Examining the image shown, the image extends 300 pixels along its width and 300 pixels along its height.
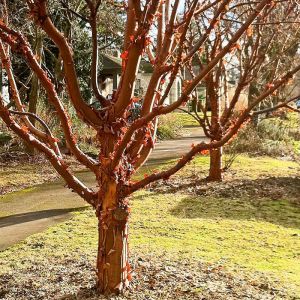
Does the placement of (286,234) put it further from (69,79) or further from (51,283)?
(69,79)

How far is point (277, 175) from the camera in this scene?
32.3 feet

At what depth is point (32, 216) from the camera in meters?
6.98

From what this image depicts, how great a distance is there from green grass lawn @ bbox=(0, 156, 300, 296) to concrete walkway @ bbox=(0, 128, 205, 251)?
32cm

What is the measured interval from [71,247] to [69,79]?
2.36m

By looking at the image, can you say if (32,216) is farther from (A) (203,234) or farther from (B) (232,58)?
(B) (232,58)

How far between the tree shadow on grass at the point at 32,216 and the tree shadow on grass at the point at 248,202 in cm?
162

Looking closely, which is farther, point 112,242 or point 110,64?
point 110,64

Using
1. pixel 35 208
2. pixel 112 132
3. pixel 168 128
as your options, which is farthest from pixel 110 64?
pixel 112 132

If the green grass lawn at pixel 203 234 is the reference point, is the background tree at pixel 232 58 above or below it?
above

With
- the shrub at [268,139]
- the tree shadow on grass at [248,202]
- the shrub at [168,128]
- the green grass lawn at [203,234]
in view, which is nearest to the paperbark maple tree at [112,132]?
the green grass lawn at [203,234]

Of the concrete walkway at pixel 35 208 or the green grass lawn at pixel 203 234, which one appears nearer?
the green grass lawn at pixel 203 234

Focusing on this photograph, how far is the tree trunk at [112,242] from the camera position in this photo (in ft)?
10.9

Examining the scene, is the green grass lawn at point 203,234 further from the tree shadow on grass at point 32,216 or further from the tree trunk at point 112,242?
the tree trunk at point 112,242

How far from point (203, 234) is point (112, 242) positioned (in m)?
2.50
